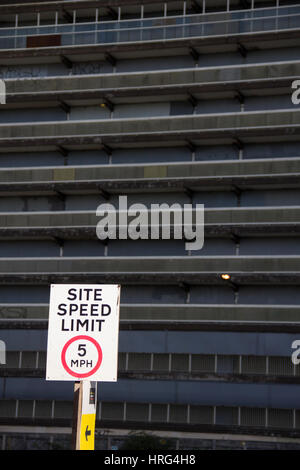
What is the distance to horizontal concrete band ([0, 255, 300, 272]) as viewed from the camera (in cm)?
5488

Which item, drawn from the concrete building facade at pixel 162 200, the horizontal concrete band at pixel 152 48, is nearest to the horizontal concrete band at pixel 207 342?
the concrete building facade at pixel 162 200

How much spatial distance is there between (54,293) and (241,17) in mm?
48425

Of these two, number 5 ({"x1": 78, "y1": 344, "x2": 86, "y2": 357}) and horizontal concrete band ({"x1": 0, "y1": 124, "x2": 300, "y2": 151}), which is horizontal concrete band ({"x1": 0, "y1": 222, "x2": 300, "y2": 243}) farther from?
number 5 ({"x1": 78, "y1": 344, "x2": 86, "y2": 357})

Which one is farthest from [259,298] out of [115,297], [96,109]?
[115,297]

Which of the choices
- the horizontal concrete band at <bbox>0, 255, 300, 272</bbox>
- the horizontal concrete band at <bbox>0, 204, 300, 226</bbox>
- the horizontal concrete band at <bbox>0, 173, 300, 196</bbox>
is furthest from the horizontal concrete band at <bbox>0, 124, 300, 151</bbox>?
the horizontal concrete band at <bbox>0, 255, 300, 272</bbox>

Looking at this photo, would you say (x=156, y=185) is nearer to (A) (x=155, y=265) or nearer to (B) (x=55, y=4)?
(A) (x=155, y=265)

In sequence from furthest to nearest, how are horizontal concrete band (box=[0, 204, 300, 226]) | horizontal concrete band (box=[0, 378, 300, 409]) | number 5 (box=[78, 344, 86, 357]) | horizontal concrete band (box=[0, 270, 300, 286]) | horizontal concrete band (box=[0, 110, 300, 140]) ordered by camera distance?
horizontal concrete band (box=[0, 110, 300, 140]), horizontal concrete band (box=[0, 204, 300, 226]), horizontal concrete band (box=[0, 270, 300, 286]), horizontal concrete band (box=[0, 378, 300, 409]), number 5 (box=[78, 344, 86, 357])

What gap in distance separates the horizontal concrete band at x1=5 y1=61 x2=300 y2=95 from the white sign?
4543 cm

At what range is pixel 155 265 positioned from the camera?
56.8m

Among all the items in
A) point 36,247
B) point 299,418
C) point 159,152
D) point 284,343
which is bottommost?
point 299,418

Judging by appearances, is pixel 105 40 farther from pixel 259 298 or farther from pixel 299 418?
pixel 299 418

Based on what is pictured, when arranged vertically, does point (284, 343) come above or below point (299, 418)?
above

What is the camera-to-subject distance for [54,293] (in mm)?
12805

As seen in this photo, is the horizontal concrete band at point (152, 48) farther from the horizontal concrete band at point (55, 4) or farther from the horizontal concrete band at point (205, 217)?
the horizontal concrete band at point (205, 217)
